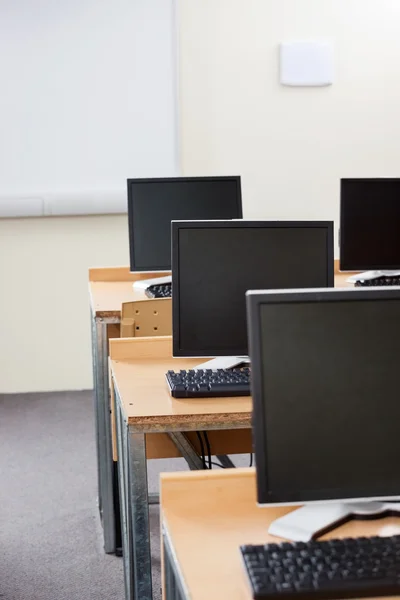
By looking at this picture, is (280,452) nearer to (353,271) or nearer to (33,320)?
(353,271)

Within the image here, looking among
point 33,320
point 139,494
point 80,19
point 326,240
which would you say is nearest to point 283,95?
point 80,19

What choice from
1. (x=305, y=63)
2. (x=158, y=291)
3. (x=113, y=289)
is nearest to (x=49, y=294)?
(x=113, y=289)

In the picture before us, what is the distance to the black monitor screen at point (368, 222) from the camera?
402 cm

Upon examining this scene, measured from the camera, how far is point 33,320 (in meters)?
5.24

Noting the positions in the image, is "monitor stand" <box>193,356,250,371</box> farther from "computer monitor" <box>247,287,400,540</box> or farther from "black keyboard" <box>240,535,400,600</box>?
"black keyboard" <box>240,535,400,600</box>

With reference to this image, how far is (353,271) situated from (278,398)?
103 inches

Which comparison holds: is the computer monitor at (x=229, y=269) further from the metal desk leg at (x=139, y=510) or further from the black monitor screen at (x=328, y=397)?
the black monitor screen at (x=328, y=397)

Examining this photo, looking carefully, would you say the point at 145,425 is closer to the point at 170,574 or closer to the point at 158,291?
the point at 170,574

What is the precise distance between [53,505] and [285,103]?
272 centimetres

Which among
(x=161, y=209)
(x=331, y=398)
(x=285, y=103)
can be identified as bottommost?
(x=331, y=398)

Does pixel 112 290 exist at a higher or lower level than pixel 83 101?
lower

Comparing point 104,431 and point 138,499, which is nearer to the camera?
point 138,499

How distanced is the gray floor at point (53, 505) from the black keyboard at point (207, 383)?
34.9 inches

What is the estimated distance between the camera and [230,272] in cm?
257
